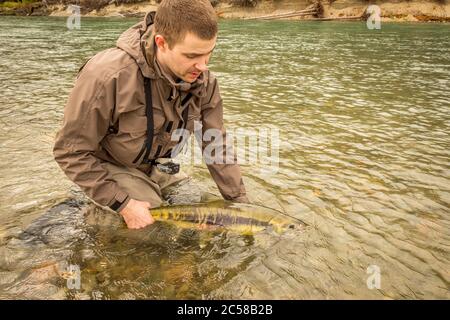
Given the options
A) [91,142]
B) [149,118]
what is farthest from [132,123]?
[91,142]

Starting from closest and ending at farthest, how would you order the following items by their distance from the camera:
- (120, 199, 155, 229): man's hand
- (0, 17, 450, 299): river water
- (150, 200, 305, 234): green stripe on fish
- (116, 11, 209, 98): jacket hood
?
1. (116, 11, 209, 98): jacket hood
2. (0, 17, 450, 299): river water
3. (120, 199, 155, 229): man's hand
4. (150, 200, 305, 234): green stripe on fish

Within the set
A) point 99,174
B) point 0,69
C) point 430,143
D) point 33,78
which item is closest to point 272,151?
point 430,143

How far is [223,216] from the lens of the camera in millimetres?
4469

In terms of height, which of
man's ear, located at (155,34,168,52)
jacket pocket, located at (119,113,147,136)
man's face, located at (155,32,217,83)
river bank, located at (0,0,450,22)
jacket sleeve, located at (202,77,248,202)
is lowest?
jacket sleeve, located at (202,77,248,202)

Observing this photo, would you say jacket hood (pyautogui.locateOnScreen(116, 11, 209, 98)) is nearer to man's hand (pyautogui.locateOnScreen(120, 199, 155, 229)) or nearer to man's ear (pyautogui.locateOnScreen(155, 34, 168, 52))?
man's ear (pyautogui.locateOnScreen(155, 34, 168, 52))

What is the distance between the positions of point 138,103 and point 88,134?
0.55 m

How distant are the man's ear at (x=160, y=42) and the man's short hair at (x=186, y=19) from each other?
0.06 metres

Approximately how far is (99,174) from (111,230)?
36.2 inches

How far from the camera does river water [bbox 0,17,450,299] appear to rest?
13.2 ft

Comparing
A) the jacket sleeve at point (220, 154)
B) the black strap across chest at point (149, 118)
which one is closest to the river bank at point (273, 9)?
the jacket sleeve at point (220, 154)

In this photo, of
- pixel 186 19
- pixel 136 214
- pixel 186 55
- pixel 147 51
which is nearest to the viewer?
pixel 186 19

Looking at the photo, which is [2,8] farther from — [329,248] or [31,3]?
[329,248]

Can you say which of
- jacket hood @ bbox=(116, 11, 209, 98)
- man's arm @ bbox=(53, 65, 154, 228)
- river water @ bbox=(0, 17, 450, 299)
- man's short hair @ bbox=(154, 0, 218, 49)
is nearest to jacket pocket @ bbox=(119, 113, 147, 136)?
man's arm @ bbox=(53, 65, 154, 228)

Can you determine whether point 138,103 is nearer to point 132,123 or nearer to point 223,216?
point 132,123
